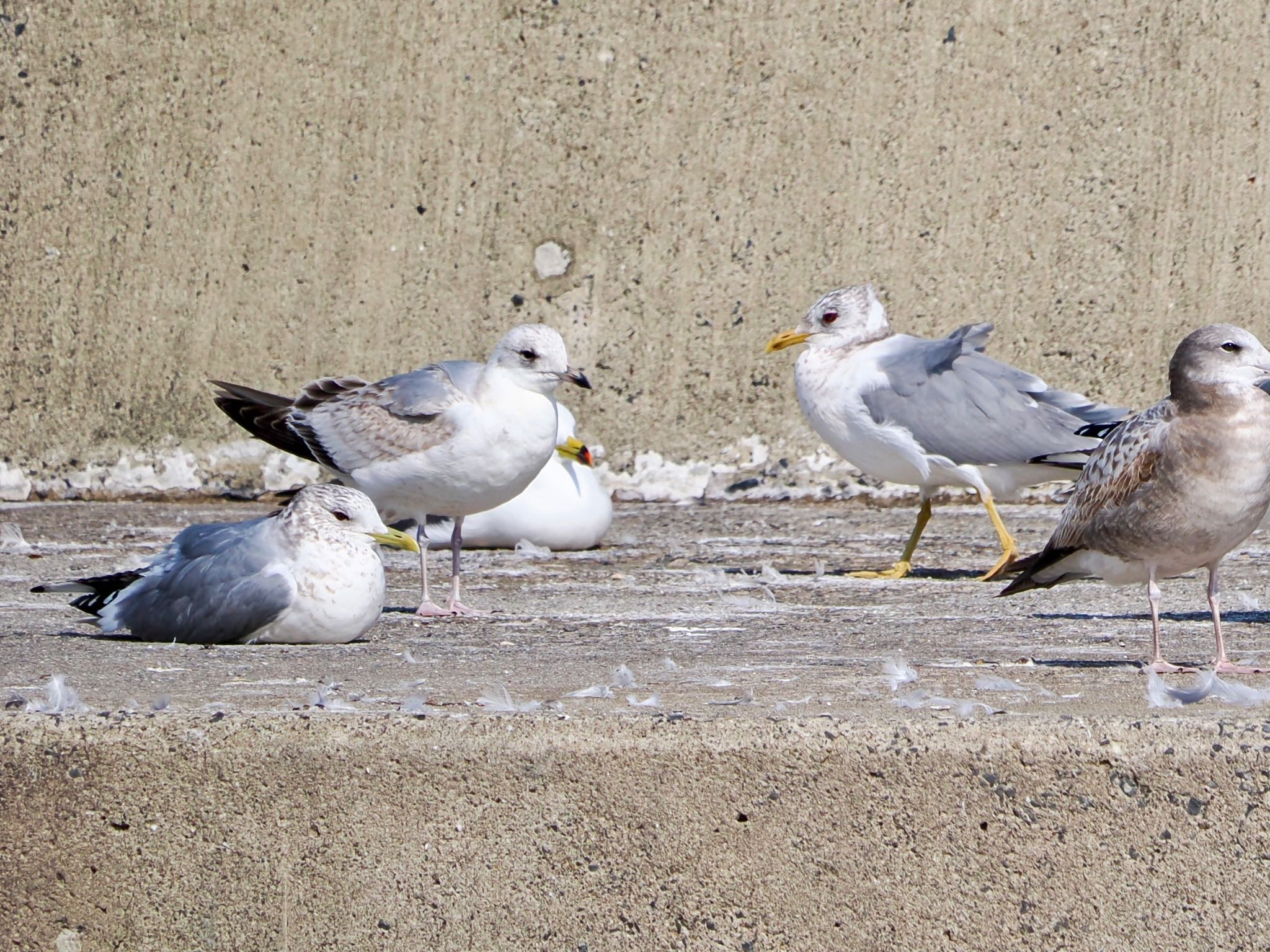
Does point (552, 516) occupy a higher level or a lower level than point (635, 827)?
lower

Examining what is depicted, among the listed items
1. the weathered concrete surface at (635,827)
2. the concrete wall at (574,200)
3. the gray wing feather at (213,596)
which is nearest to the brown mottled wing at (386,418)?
the gray wing feather at (213,596)

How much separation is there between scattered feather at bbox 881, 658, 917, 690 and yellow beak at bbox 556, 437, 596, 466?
2485mm

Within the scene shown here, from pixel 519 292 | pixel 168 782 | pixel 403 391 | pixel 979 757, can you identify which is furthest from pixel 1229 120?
pixel 168 782

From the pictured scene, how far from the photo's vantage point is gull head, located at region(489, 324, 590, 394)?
5137 mm

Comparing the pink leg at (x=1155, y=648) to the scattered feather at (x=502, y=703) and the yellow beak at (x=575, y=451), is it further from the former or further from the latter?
the yellow beak at (x=575, y=451)

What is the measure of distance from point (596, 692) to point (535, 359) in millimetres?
2247

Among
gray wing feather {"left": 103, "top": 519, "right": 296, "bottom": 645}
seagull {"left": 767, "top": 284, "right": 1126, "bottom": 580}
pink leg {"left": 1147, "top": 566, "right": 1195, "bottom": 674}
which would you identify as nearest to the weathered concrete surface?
pink leg {"left": 1147, "top": 566, "right": 1195, "bottom": 674}

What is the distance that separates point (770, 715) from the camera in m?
2.76

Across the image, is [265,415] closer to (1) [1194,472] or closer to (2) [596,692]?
(2) [596,692]

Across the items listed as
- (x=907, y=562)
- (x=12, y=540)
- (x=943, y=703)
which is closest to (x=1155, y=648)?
(x=943, y=703)

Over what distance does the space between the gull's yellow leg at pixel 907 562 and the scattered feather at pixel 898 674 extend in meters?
2.28

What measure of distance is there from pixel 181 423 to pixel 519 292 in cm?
183

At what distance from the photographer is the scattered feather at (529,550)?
6348 mm

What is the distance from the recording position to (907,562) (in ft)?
19.2
